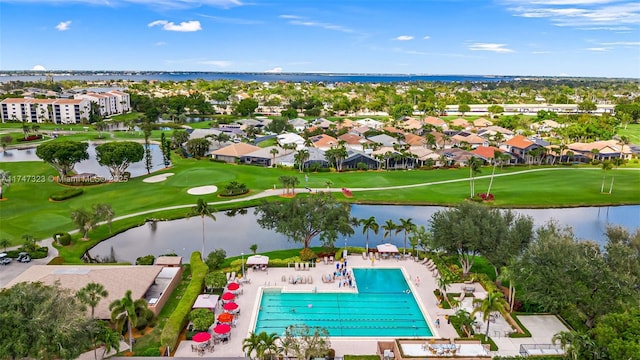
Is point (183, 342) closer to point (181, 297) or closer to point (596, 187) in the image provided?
point (181, 297)

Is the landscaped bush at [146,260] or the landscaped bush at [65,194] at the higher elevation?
the landscaped bush at [65,194]

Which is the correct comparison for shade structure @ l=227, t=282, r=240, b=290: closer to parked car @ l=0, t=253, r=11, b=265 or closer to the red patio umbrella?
the red patio umbrella

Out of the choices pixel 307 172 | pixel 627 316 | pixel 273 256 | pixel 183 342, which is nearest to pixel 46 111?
pixel 307 172

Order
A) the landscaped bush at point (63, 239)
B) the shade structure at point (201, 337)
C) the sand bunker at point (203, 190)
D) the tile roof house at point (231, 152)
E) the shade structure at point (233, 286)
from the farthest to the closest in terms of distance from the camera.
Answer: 1. the tile roof house at point (231, 152)
2. the sand bunker at point (203, 190)
3. the landscaped bush at point (63, 239)
4. the shade structure at point (233, 286)
5. the shade structure at point (201, 337)

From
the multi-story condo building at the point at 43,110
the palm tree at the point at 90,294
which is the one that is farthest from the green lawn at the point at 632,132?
the multi-story condo building at the point at 43,110

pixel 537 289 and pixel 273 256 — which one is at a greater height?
pixel 537 289

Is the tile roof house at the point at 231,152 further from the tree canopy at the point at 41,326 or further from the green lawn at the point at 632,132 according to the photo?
the green lawn at the point at 632,132

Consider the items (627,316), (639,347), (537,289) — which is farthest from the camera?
(537,289)

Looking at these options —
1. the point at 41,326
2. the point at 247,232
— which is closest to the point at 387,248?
the point at 247,232
